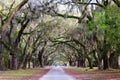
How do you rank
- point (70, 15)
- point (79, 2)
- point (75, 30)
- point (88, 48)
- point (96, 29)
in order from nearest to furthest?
1. point (79, 2)
2. point (96, 29)
3. point (70, 15)
4. point (75, 30)
5. point (88, 48)

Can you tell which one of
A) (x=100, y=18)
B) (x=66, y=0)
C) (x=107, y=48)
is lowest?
(x=107, y=48)

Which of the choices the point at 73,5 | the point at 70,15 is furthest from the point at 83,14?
the point at 73,5

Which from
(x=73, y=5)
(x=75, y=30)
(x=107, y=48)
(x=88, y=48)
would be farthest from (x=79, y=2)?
(x=88, y=48)

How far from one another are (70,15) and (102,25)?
7311mm

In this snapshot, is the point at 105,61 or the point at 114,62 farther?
the point at 114,62

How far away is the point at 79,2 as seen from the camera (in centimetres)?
3294

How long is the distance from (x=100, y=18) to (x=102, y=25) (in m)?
0.76

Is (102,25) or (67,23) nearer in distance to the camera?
(102,25)

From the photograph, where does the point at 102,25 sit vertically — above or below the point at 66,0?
below

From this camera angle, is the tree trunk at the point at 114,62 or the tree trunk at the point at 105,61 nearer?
the tree trunk at the point at 105,61

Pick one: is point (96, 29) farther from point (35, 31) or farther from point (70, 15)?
point (35, 31)

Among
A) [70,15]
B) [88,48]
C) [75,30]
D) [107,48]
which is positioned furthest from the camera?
[88,48]

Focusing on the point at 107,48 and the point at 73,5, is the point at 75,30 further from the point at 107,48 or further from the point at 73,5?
the point at 73,5

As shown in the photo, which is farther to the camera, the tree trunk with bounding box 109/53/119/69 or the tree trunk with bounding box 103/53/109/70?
the tree trunk with bounding box 109/53/119/69
